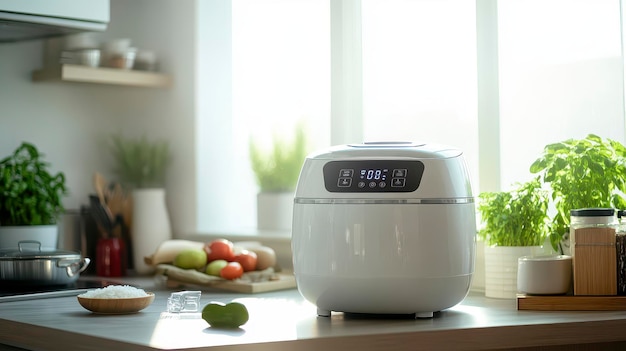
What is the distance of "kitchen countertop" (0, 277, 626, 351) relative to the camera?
4.70ft

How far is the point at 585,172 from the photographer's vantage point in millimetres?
1857

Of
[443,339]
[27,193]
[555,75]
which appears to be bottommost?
[443,339]

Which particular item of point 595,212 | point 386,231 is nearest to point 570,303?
point 595,212

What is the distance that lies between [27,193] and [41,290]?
1.58 feet

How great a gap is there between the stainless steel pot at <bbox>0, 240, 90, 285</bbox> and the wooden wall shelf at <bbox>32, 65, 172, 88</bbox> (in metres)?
0.68

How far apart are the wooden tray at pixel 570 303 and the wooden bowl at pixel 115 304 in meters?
0.70

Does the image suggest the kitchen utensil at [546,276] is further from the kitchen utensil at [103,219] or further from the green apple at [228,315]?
the kitchen utensil at [103,219]

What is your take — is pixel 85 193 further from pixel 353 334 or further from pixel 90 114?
pixel 353 334

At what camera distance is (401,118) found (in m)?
2.41

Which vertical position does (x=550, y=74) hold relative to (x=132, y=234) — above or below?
above

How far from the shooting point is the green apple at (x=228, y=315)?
1545mm

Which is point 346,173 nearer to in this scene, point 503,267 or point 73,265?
point 503,267

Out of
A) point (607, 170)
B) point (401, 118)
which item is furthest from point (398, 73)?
point (607, 170)

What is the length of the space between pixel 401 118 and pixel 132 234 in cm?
91
